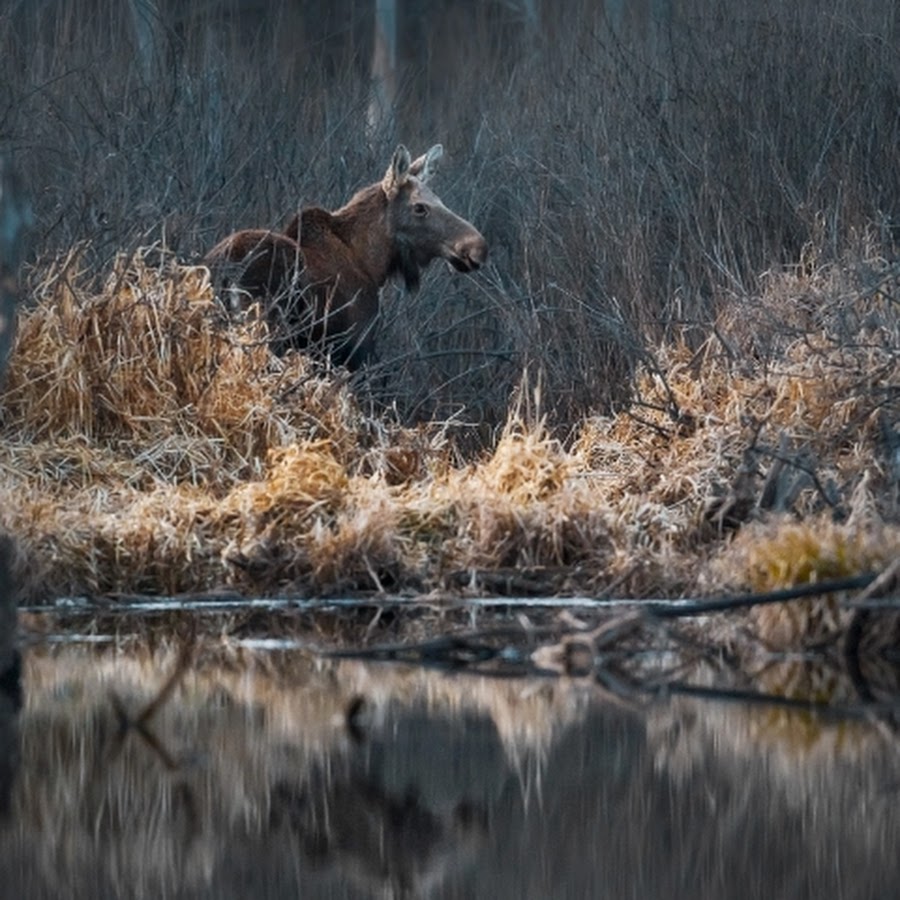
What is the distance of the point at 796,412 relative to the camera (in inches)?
412

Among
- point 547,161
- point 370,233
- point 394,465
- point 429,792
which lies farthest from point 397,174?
point 429,792

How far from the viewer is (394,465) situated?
10570 millimetres

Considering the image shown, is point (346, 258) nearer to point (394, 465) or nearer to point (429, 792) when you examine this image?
point (394, 465)

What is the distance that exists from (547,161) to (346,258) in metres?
2.45

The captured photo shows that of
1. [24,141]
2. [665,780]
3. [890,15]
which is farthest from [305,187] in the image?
[665,780]

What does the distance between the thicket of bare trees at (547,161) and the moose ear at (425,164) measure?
0.71 metres

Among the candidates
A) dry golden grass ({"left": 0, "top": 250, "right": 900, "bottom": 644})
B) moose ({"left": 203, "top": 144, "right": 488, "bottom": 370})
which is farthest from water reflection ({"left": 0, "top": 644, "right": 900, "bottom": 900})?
moose ({"left": 203, "top": 144, "right": 488, "bottom": 370})

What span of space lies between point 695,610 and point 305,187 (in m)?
9.55

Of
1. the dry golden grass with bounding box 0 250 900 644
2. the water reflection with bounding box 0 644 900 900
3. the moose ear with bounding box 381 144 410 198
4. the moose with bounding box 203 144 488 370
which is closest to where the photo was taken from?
the water reflection with bounding box 0 644 900 900

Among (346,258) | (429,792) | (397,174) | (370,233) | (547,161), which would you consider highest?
(547,161)

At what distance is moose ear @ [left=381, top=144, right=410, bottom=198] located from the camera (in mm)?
13430

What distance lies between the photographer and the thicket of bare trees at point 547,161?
12.5 meters

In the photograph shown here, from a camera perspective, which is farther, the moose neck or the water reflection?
A: the moose neck

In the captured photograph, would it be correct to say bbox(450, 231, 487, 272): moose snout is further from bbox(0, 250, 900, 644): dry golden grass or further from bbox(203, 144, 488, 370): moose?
bbox(0, 250, 900, 644): dry golden grass
